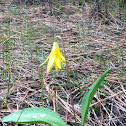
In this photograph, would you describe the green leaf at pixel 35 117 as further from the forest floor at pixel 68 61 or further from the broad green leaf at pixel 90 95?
the forest floor at pixel 68 61

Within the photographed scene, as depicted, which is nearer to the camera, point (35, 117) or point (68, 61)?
point (35, 117)

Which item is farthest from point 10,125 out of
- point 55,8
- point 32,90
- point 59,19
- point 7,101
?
point 55,8

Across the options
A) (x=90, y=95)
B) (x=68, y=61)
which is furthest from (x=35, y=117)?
(x=68, y=61)

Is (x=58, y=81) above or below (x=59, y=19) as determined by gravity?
below

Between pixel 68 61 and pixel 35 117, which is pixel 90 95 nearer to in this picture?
pixel 35 117

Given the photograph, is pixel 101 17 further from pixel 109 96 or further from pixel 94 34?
pixel 109 96

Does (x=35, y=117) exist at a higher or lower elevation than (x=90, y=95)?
lower

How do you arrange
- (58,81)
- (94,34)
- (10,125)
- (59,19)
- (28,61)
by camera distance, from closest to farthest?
(10,125) < (58,81) < (28,61) < (94,34) < (59,19)

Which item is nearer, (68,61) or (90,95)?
(90,95)
